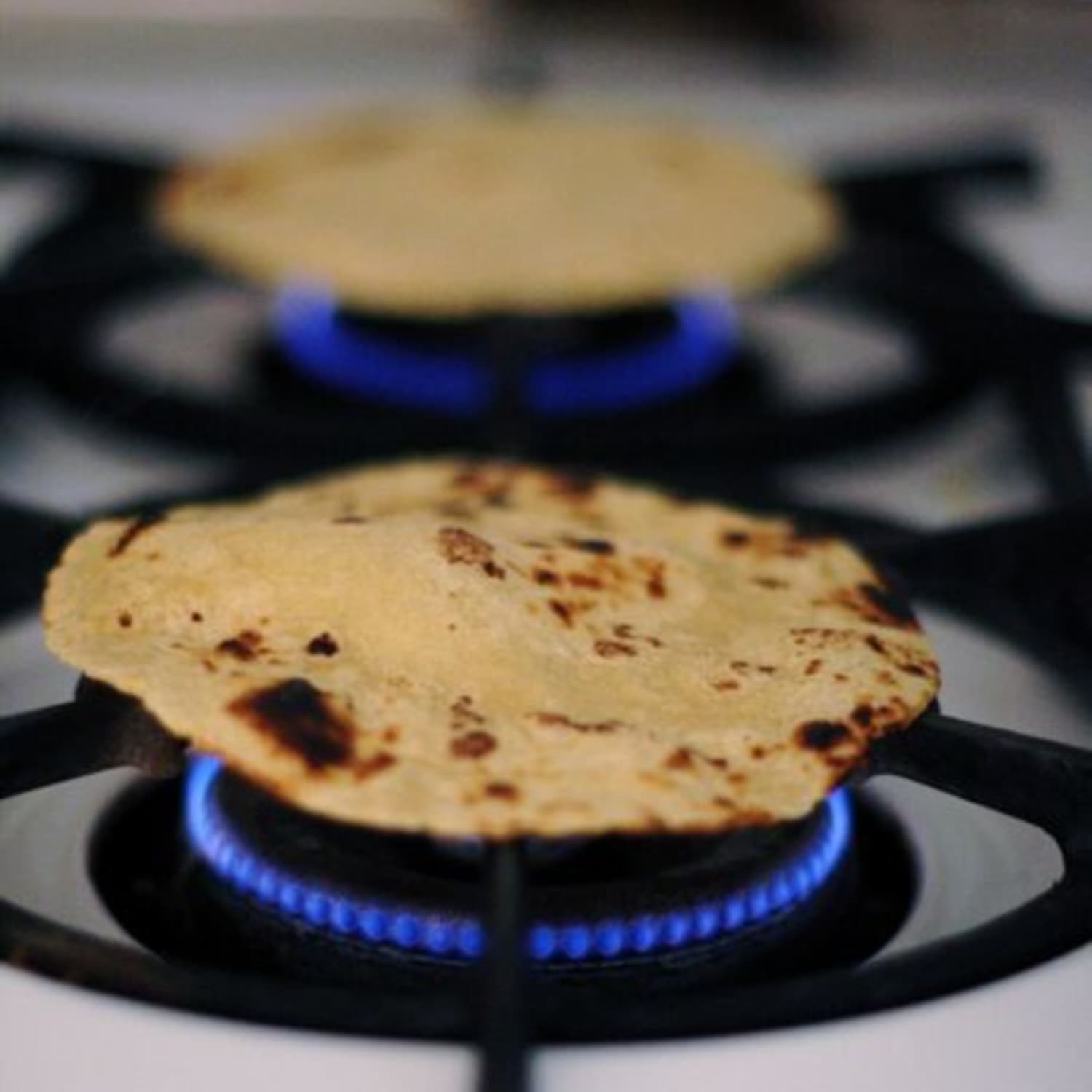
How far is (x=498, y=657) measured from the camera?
0.60m

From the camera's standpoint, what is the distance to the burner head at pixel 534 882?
0.55 m

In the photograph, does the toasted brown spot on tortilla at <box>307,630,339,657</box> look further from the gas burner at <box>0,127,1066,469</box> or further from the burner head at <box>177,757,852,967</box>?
the gas burner at <box>0,127,1066,469</box>

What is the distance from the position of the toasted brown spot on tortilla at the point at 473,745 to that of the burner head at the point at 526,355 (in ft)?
1.11

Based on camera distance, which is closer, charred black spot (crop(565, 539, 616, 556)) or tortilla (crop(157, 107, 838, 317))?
charred black spot (crop(565, 539, 616, 556))

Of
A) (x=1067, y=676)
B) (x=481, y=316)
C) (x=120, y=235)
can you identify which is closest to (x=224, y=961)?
(x=1067, y=676)

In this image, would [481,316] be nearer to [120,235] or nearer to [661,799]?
[120,235]

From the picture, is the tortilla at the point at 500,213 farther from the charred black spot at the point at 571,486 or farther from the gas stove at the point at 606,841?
the charred black spot at the point at 571,486

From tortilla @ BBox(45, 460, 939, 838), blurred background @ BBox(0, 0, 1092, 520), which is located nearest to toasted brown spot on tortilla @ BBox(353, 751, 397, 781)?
tortilla @ BBox(45, 460, 939, 838)

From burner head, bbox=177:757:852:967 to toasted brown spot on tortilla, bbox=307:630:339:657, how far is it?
0.14ft

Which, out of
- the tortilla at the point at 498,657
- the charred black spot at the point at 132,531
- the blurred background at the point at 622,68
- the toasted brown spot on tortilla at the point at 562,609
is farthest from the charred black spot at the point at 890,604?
the blurred background at the point at 622,68

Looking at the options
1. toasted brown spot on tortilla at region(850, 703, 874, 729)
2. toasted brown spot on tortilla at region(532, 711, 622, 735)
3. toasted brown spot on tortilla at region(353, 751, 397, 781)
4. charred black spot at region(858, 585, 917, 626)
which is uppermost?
toasted brown spot on tortilla at region(353, 751, 397, 781)

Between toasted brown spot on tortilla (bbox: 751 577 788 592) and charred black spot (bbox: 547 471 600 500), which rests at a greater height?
charred black spot (bbox: 547 471 600 500)

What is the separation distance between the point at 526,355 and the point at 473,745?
14.4 inches

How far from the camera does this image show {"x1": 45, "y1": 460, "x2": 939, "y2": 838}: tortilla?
540 mm
